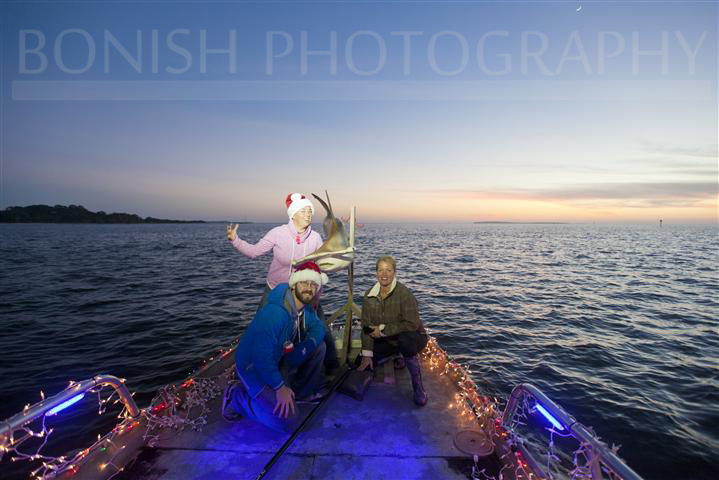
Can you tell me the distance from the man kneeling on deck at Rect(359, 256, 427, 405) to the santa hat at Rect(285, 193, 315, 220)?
1.46 m

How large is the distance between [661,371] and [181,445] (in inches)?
440

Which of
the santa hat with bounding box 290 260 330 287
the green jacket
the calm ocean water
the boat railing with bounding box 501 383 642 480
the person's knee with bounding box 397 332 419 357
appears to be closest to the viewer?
the boat railing with bounding box 501 383 642 480

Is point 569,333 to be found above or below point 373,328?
below

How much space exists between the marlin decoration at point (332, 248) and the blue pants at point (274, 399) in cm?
115

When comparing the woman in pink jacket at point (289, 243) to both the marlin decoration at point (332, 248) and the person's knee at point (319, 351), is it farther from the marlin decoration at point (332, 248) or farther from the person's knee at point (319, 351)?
the person's knee at point (319, 351)

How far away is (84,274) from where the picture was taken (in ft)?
72.1

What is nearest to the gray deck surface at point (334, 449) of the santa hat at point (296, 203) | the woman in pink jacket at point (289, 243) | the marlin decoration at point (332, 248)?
the woman in pink jacket at point (289, 243)

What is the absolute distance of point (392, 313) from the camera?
473 centimetres

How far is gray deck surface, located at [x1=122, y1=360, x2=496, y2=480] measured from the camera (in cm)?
316

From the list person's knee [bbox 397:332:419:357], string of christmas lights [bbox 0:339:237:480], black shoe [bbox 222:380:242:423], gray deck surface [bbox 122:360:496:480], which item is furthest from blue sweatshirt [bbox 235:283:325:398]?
person's knee [bbox 397:332:419:357]

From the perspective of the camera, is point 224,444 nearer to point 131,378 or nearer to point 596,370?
point 131,378

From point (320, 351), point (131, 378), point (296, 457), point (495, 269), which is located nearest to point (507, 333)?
point (320, 351)

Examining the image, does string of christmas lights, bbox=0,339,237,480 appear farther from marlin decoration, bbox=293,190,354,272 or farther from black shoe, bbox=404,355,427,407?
black shoe, bbox=404,355,427,407

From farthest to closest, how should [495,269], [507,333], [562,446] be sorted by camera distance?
[495,269]
[507,333]
[562,446]
